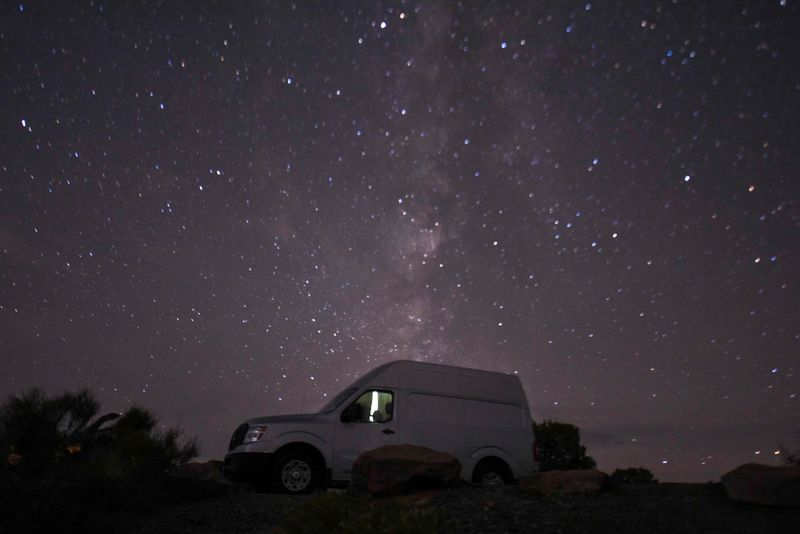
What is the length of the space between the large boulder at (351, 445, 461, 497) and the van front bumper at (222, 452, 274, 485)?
2063 millimetres

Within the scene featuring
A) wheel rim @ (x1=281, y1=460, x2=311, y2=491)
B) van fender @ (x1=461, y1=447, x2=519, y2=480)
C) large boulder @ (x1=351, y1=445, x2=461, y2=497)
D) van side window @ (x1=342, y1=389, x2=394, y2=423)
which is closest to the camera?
large boulder @ (x1=351, y1=445, x2=461, y2=497)

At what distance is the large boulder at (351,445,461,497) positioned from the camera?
767cm

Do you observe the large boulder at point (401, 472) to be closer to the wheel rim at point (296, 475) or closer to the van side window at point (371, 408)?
the wheel rim at point (296, 475)

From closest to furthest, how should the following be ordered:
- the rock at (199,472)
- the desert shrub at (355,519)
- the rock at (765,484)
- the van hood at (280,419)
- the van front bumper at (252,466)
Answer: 1. the desert shrub at (355,519)
2. the rock at (765,484)
3. the van front bumper at (252,466)
4. the van hood at (280,419)
5. the rock at (199,472)

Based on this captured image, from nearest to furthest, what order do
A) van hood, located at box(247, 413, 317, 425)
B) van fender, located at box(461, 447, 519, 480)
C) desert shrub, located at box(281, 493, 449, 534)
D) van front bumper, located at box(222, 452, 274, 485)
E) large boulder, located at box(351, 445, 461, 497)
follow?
desert shrub, located at box(281, 493, 449, 534) → large boulder, located at box(351, 445, 461, 497) → van front bumper, located at box(222, 452, 274, 485) → van hood, located at box(247, 413, 317, 425) → van fender, located at box(461, 447, 519, 480)

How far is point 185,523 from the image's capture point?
7.80 metres

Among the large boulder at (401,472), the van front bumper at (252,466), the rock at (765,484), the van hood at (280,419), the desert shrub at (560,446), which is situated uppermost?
the desert shrub at (560,446)

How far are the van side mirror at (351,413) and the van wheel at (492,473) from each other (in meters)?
2.50

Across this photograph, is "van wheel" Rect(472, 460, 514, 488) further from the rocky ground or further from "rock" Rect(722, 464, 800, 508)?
"rock" Rect(722, 464, 800, 508)

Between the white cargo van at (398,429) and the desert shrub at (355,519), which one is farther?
the white cargo van at (398,429)

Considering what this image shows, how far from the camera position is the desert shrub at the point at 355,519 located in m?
4.81

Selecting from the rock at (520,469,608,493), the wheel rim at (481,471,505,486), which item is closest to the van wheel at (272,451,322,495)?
the wheel rim at (481,471,505,486)

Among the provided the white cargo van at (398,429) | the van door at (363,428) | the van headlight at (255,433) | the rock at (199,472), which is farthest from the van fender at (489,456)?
the rock at (199,472)

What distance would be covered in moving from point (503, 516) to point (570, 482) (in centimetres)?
149
